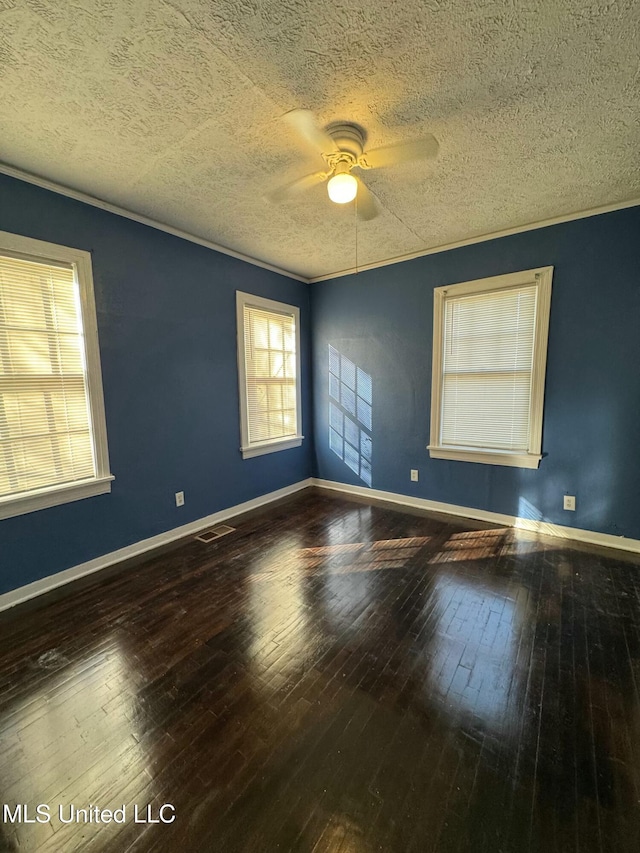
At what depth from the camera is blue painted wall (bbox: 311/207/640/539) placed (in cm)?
276

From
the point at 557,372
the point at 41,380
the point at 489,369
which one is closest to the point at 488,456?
the point at 489,369

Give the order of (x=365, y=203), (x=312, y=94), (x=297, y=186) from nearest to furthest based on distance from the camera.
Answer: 1. (x=312, y=94)
2. (x=297, y=186)
3. (x=365, y=203)

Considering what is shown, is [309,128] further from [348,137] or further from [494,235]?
[494,235]

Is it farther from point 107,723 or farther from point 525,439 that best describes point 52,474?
point 525,439

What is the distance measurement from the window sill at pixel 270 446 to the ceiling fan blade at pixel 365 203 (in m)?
2.51

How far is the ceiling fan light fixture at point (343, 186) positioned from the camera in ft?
5.88

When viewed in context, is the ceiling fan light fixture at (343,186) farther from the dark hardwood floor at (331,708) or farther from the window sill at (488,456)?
the window sill at (488,456)

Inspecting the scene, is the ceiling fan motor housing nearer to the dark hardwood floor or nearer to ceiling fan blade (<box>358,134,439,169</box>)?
ceiling fan blade (<box>358,134,439,169</box>)

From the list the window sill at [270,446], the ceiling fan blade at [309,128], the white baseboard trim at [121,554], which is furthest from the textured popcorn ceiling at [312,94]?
the white baseboard trim at [121,554]

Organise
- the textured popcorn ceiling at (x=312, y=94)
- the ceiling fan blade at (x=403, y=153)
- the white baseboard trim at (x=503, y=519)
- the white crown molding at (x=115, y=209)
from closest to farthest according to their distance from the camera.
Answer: the textured popcorn ceiling at (x=312, y=94), the ceiling fan blade at (x=403, y=153), the white crown molding at (x=115, y=209), the white baseboard trim at (x=503, y=519)

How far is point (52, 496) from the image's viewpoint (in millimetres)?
2355

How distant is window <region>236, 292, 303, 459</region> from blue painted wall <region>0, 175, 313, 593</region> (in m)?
0.13

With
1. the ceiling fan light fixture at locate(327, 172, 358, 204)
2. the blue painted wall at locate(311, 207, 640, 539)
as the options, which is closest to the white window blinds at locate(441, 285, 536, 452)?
the blue painted wall at locate(311, 207, 640, 539)

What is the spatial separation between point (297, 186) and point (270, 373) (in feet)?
7.54
